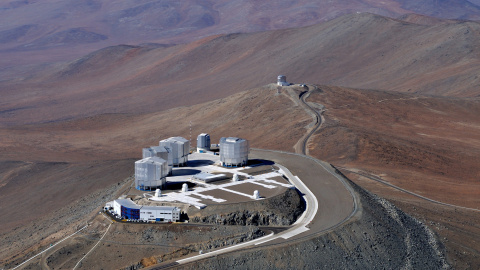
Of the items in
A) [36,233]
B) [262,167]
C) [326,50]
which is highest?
[326,50]

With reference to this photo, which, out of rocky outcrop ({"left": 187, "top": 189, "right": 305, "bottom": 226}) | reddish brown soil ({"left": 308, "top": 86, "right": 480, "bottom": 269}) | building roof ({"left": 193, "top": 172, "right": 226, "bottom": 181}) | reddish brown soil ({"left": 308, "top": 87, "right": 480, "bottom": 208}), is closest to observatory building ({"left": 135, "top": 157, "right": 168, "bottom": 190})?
building roof ({"left": 193, "top": 172, "right": 226, "bottom": 181})

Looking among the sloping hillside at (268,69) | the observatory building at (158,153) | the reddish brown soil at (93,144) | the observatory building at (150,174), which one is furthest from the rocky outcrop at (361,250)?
the sloping hillside at (268,69)

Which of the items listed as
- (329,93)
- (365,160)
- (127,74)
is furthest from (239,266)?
(127,74)

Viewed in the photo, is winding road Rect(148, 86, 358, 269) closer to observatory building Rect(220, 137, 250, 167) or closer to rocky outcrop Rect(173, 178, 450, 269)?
rocky outcrop Rect(173, 178, 450, 269)

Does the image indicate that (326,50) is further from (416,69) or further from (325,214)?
(325,214)

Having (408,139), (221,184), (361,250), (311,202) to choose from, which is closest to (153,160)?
(221,184)
